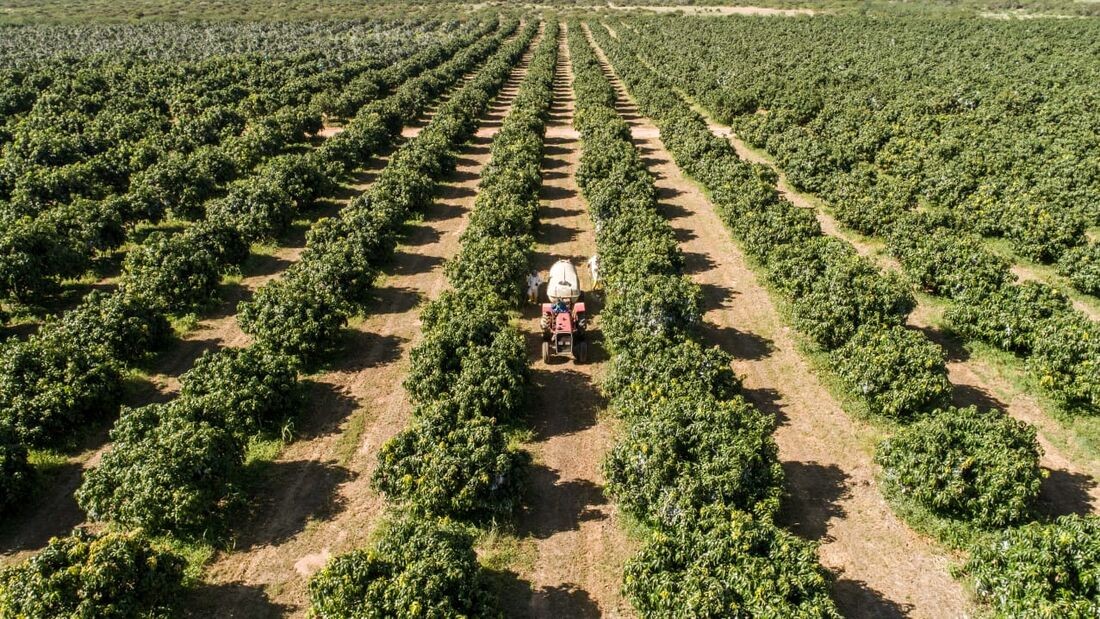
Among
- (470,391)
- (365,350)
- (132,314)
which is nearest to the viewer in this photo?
(470,391)

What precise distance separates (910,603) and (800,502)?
15.5 ft

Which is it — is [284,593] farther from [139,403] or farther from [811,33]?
[811,33]

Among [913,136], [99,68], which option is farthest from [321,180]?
[99,68]

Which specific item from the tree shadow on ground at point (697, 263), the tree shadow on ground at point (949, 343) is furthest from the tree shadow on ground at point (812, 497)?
the tree shadow on ground at point (697, 263)

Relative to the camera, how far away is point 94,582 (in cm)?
1681

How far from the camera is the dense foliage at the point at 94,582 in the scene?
1642 centimetres

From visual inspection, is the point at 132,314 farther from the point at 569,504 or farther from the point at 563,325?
the point at 569,504

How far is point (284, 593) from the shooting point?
19.9 m

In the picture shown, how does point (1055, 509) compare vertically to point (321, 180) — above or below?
below

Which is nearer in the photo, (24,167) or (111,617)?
(111,617)

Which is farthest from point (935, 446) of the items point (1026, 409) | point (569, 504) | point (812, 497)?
point (569, 504)

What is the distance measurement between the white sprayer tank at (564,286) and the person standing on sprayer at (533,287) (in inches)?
113

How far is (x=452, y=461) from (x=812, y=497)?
13.7 metres

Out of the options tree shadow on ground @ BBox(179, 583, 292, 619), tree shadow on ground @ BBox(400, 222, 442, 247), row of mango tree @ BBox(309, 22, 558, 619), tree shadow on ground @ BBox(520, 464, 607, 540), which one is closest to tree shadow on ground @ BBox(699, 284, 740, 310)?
row of mango tree @ BBox(309, 22, 558, 619)
